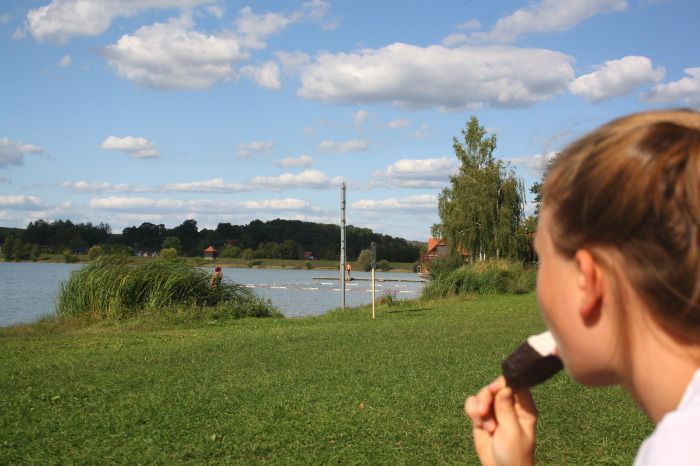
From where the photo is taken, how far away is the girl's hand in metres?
1.06

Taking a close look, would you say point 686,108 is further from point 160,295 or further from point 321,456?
point 160,295

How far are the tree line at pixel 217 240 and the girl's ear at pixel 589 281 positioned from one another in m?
18.4

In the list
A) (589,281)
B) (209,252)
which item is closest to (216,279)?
(589,281)

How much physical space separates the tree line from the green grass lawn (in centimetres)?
924

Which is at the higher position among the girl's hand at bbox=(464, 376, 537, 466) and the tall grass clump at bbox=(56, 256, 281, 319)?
the girl's hand at bbox=(464, 376, 537, 466)

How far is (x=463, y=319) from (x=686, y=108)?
1481 cm

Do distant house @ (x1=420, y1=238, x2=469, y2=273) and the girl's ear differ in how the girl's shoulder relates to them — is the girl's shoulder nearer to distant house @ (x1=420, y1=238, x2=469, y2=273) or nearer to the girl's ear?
the girl's ear

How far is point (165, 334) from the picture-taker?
1323 cm

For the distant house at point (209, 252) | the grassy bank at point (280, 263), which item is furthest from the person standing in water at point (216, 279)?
the grassy bank at point (280, 263)

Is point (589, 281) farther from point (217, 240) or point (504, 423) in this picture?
point (217, 240)

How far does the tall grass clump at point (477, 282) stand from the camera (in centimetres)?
2416

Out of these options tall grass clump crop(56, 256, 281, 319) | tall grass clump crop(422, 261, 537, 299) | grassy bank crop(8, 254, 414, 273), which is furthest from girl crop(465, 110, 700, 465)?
grassy bank crop(8, 254, 414, 273)

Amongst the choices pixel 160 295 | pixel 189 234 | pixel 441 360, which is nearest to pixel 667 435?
pixel 441 360

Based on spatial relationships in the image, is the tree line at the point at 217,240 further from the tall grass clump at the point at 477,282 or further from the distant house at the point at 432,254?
the tall grass clump at the point at 477,282
